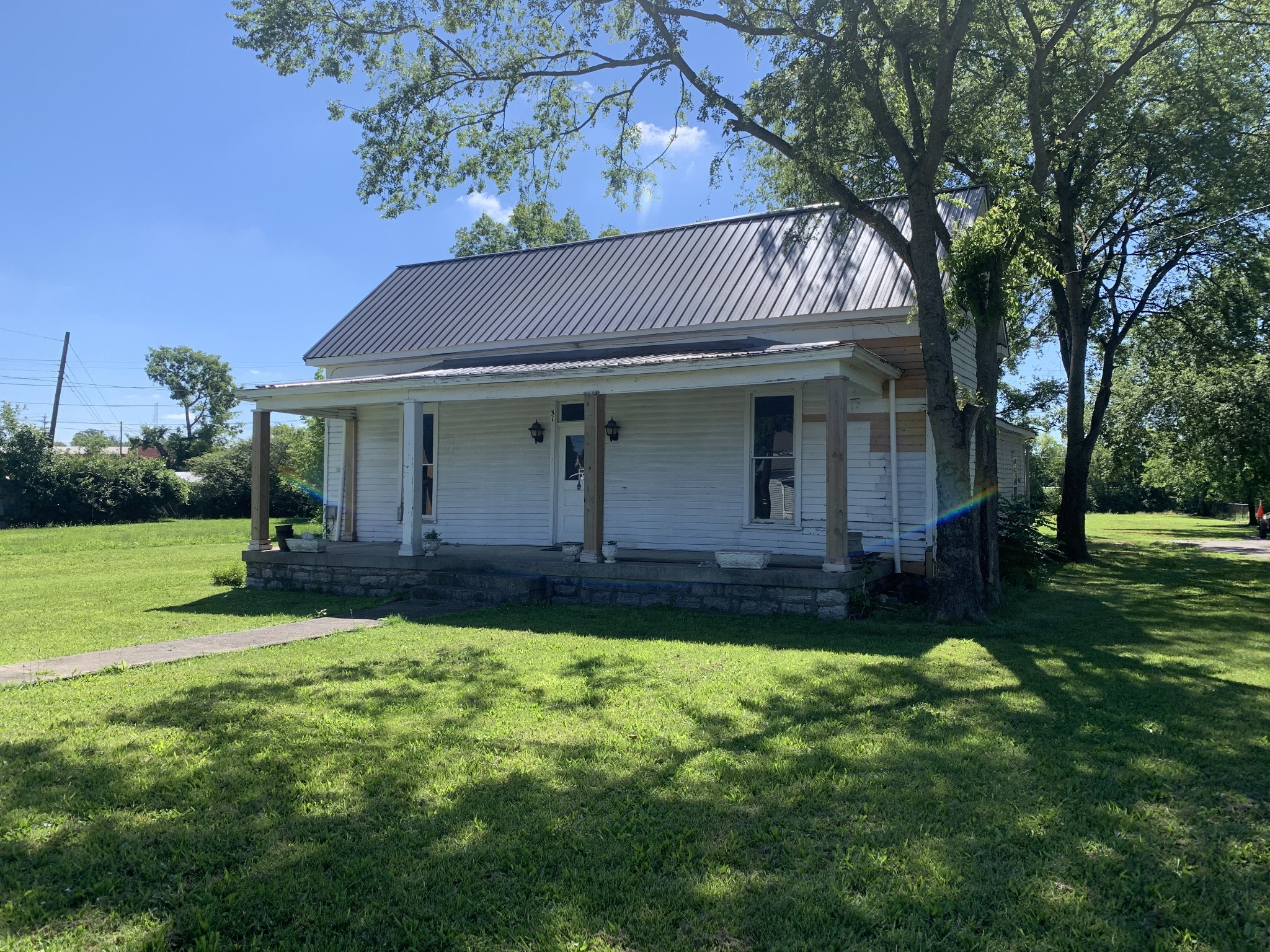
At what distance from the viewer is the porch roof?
9953 mm

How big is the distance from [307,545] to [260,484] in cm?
125

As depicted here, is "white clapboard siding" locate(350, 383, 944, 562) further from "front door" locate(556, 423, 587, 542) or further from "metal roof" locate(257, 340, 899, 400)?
"metal roof" locate(257, 340, 899, 400)

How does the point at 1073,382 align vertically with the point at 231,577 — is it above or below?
above

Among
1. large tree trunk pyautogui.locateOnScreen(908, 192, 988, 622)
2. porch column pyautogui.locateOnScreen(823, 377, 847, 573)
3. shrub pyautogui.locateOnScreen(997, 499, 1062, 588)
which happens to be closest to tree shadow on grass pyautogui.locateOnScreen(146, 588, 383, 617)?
porch column pyautogui.locateOnScreen(823, 377, 847, 573)

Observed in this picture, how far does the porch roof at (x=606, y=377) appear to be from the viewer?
32.7 feet

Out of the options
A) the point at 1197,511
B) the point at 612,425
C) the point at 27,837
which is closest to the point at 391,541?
the point at 612,425

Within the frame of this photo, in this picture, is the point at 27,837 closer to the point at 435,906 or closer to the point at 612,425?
the point at 435,906

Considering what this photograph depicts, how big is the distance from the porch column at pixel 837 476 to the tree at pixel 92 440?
54334 mm

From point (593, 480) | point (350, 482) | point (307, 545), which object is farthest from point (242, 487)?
point (593, 480)

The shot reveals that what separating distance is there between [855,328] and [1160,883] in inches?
377

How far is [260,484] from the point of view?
13.3 metres

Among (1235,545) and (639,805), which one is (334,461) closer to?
(639,805)

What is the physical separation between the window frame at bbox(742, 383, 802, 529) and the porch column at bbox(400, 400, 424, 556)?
15.6 ft

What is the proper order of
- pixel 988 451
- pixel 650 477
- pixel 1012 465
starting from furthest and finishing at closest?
pixel 1012 465 < pixel 650 477 < pixel 988 451
